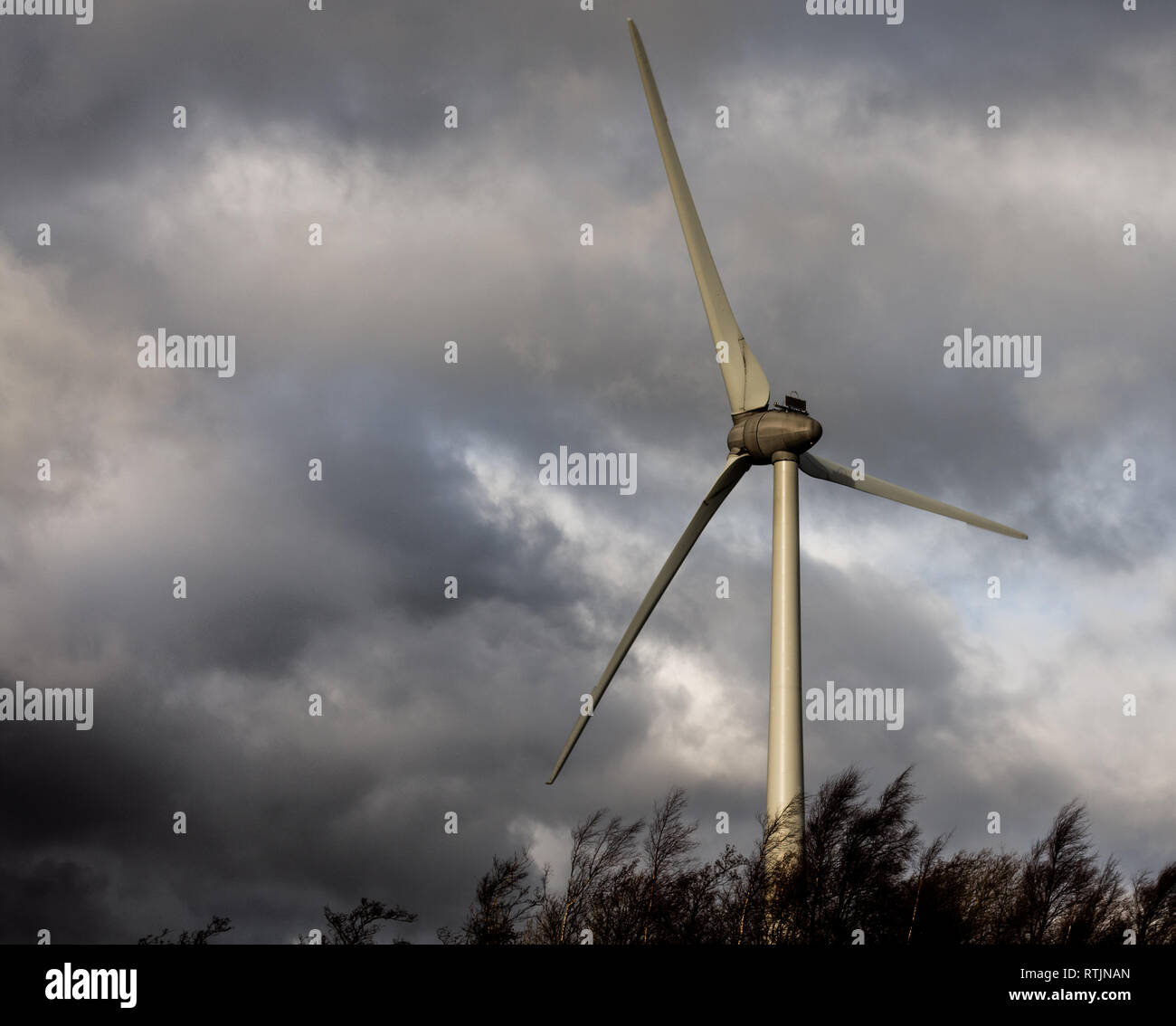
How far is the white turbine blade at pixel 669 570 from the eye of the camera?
5175cm

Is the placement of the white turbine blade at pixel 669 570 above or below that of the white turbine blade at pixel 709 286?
below

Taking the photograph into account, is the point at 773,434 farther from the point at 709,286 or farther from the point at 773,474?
the point at 709,286

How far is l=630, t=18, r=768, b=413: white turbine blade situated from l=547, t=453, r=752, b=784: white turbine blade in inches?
110

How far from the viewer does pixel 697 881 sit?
56.7 m

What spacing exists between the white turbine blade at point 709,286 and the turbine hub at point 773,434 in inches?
46.2

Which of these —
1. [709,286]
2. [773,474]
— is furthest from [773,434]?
[709,286]

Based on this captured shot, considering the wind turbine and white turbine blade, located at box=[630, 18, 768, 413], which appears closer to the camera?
the wind turbine

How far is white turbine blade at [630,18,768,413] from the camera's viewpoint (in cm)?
5275

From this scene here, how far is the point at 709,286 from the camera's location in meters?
54.1

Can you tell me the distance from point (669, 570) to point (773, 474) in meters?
5.78
